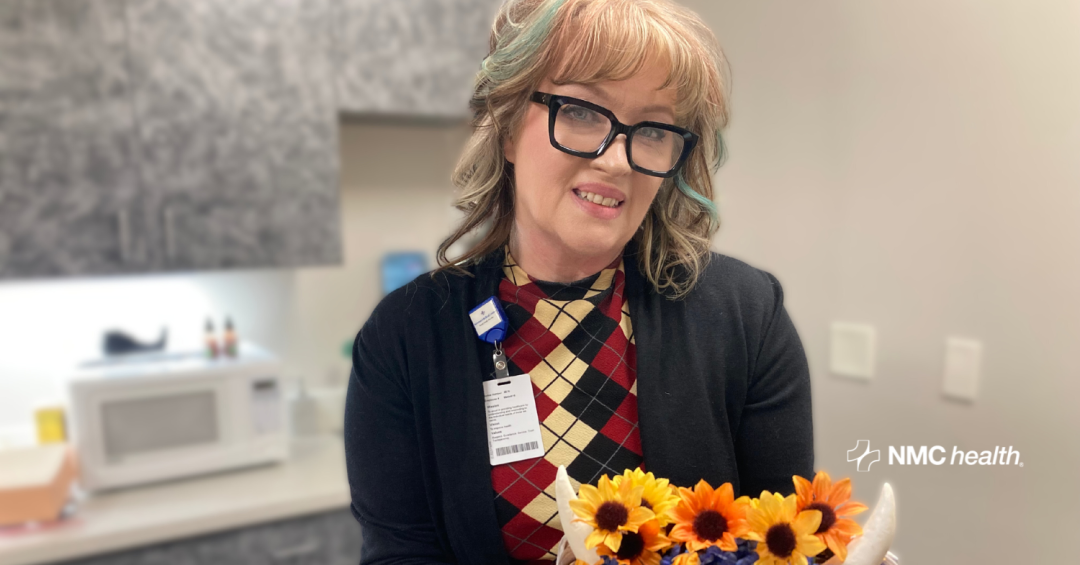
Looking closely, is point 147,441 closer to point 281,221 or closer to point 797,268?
point 281,221

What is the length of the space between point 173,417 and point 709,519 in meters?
1.83

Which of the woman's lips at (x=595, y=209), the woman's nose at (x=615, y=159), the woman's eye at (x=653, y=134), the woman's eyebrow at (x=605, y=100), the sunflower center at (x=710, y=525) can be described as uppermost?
the woman's eyebrow at (x=605, y=100)

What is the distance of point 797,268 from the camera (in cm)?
187

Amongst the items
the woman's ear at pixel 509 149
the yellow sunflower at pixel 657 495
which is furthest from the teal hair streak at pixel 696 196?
the yellow sunflower at pixel 657 495

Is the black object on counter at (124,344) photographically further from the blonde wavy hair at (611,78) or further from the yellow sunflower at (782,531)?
the yellow sunflower at (782,531)

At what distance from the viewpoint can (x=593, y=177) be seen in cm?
86

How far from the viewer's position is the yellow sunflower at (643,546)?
0.62 metres

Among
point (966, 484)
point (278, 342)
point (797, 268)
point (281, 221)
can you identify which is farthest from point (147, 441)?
point (966, 484)

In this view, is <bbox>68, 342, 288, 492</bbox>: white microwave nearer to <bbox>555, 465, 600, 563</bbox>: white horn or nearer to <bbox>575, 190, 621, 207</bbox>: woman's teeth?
<bbox>575, 190, 621, 207</bbox>: woman's teeth

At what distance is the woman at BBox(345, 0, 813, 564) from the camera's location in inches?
33.7

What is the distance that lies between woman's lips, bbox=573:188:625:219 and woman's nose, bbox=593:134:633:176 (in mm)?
45

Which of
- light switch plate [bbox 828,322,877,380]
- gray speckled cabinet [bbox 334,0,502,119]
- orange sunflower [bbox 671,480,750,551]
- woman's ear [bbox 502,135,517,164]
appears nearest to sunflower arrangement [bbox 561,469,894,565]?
orange sunflower [bbox 671,480,750,551]

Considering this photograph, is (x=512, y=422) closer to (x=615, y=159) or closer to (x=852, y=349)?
(x=615, y=159)

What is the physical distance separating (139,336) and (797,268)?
1.95 m
